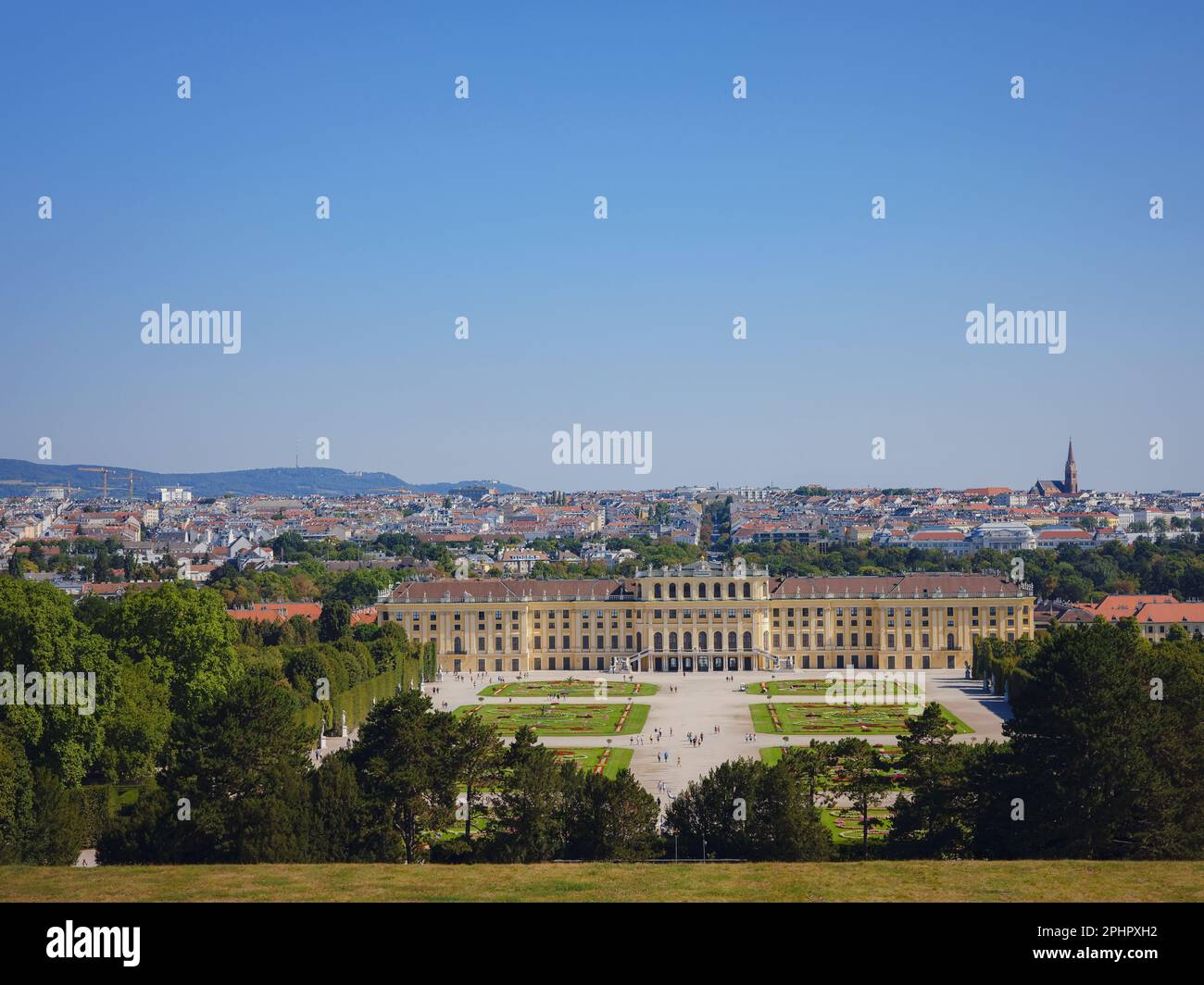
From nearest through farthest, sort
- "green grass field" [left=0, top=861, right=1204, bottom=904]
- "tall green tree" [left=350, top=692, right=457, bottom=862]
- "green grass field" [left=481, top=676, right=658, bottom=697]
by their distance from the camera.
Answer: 1. "green grass field" [left=0, top=861, right=1204, bottom=904]
2. "tall green tree" [left=350, top=692, right=457, bottom=862]
3. "green grass field" [left=481, top=676, right=658, bottom=697]

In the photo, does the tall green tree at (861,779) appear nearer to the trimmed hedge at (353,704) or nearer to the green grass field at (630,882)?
the green grass field at (630,882)

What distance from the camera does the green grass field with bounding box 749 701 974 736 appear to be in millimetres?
62125

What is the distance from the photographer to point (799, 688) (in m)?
82.1

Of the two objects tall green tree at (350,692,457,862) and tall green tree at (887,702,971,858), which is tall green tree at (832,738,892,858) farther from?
tall green tree at (350,692,457,862)

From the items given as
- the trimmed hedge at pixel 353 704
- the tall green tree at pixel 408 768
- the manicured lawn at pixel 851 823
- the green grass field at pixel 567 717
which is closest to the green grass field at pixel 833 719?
the green grass field at pixel 567 717

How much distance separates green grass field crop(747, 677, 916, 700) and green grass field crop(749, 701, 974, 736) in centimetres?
442

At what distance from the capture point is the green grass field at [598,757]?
173ft

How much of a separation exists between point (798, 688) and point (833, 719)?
14.8 meters

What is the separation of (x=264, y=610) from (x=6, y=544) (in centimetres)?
9796

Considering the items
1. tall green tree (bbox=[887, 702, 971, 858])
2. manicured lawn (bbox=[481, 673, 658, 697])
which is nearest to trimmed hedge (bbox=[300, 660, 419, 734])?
manicured lawn (bbox=[481, 673, 658, 697])

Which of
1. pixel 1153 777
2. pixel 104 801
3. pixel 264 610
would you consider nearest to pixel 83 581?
pixel 264 610

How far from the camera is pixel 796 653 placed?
3770 inches

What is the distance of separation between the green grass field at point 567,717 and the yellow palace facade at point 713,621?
18.8m
